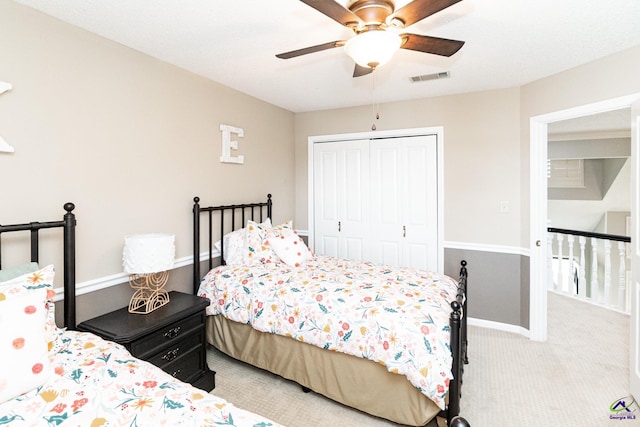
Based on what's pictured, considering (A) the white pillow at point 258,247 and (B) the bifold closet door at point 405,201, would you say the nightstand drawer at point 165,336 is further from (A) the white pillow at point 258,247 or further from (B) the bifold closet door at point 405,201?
(B) the bifold closet door at point 405,201

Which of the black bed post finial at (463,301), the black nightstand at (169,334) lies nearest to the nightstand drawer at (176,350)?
the black nightstand at (169,334)

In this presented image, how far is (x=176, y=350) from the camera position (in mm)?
2270

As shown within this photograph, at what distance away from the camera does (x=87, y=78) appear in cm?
220

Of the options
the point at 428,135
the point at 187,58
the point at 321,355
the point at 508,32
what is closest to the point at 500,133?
the point at 428,135

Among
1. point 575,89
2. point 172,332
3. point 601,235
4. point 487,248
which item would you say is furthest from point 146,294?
point 601,235

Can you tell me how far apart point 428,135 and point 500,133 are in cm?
74

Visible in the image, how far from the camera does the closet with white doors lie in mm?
3867

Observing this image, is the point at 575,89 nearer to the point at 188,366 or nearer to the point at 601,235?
the point at 601,235

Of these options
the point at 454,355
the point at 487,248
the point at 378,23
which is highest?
the point at 378,23

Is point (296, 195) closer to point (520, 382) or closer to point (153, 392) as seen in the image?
point (520, 382)

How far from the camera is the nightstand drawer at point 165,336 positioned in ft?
6.56

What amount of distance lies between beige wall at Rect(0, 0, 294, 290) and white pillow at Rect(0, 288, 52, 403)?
79 centimetres

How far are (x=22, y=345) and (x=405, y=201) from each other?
11.6 feet

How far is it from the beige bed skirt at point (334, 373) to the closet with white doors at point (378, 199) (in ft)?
6.40
